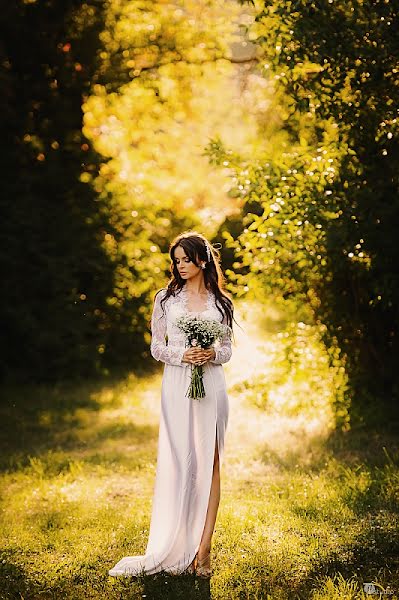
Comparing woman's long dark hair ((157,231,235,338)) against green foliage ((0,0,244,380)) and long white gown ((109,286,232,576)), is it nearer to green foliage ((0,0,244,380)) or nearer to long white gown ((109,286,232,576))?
long white gown ((109,286,232,576))

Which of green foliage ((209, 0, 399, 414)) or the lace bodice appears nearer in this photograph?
the lace bodice

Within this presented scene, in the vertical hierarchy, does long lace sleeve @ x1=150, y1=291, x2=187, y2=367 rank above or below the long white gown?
above

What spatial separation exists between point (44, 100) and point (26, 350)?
3858 millimetres

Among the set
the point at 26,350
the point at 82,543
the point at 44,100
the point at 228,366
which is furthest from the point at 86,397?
the point at 82,543

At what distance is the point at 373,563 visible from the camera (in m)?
4.93

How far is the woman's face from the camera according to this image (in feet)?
15.9

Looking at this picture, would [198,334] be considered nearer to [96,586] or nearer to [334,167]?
[96,586]

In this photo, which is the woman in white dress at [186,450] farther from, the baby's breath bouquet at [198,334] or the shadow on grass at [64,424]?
the shadow on grass at [64,424]

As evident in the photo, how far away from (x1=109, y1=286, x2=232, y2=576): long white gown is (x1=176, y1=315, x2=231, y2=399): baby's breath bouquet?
0.32ft

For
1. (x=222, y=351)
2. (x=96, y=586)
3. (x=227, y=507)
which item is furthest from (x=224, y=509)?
(x=222, y=351)

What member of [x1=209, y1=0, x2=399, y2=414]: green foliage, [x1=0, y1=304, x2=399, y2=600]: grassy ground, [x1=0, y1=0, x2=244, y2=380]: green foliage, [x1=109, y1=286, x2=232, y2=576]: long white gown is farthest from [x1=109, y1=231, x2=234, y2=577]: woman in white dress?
[x1=0, y1=0, x2=244, y2=380]: green foliage

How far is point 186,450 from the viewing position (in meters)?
4.80

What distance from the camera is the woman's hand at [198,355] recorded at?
4.68 metres

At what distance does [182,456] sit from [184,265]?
3.89 ft
